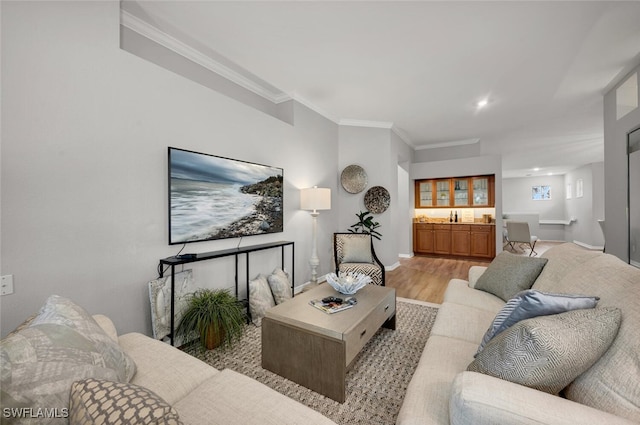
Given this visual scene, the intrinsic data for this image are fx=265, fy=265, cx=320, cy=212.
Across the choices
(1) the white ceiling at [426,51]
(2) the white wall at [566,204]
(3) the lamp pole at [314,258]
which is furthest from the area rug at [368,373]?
(2) the white wall at [566,204]

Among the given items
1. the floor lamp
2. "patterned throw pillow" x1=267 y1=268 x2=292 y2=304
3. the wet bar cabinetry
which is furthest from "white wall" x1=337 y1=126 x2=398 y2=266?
the wet bar cabinetry

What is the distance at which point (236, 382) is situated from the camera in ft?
3.86

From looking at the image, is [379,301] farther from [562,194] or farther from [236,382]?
[562,194]

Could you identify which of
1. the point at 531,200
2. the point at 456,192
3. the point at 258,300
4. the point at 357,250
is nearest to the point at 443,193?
the point at 456,192

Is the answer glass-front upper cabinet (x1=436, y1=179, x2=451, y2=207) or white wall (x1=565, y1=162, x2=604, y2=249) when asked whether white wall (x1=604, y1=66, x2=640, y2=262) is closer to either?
glass-front upper cabinet (x1=436, y1=179, x2=451, y2=207)

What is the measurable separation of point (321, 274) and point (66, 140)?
3.50 metres

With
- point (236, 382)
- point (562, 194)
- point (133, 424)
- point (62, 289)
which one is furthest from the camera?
point (562, 194)

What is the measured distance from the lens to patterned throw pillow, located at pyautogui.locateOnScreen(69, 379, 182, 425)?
0.65 metres

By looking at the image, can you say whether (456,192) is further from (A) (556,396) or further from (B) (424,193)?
(A) (556,396)

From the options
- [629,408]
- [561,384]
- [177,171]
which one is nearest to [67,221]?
[177,171]

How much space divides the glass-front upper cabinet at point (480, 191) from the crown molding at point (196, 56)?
4.96 m

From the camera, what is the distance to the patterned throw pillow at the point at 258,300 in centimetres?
277

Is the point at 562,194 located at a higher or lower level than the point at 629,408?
higher

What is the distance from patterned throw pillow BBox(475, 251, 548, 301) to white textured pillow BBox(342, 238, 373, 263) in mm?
1561
